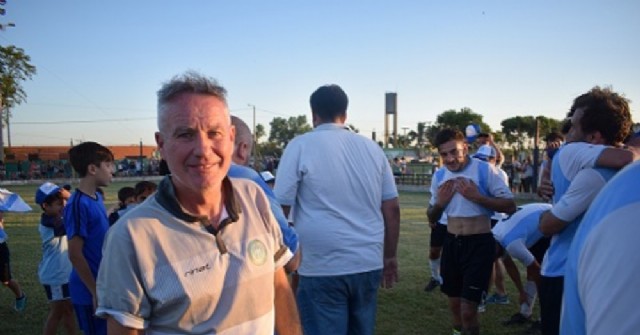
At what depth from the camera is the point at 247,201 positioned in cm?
197

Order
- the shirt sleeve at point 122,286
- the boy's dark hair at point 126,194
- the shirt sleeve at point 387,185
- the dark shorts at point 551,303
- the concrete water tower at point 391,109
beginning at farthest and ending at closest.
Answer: the concrete water tower at point 391,109, the boy's dark hair at point 126,194, the shirt sleeve at point 387,185, the dark shorts at point 551,303, the shirt sleeve at point 122,286

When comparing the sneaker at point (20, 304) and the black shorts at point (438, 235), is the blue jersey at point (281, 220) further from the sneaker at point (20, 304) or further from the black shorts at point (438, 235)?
the sneaker at point (20, 304)

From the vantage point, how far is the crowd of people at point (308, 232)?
155 centimetres

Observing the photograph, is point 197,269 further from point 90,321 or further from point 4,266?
point 4,266

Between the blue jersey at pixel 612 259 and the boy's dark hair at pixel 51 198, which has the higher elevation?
the blue jersey at pixel 612 259

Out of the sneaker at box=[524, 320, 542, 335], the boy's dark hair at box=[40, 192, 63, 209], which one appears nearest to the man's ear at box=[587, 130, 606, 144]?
the sneaker at box=[524, 320, 542, 335]

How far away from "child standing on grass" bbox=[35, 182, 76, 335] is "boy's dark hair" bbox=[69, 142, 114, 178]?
1.85 metres

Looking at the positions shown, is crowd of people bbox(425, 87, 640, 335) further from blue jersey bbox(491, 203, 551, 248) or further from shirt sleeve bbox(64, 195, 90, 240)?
shirt sleeve bbox(64, 195, 90, 240)

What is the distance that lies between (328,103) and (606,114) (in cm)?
184

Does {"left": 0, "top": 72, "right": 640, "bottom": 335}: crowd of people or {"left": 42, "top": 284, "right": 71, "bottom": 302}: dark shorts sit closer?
{"left": 0, "top": 72, "right": 640, "bottom": 335}: crowd of people

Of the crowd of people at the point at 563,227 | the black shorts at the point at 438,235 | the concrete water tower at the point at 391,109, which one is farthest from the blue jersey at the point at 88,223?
the concrete water tower at the point at 391,109

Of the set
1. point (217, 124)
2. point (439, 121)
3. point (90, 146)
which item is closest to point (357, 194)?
point (217, 124)

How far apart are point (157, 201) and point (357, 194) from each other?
6.21ft

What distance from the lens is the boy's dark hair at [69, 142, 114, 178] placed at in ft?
12.3
